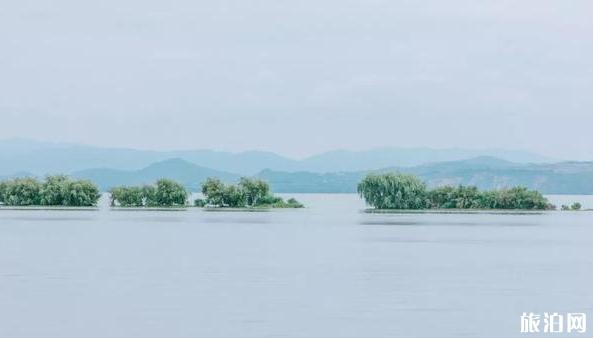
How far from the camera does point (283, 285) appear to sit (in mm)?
34062

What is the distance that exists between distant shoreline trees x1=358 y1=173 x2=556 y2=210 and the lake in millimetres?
41877

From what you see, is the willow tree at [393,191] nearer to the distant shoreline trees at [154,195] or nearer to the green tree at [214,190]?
the green tree at [214,190]

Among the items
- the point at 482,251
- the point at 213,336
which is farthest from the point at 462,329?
the point at 482,251

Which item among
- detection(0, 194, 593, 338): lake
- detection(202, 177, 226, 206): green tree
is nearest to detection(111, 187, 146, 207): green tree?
detection(202, 177, 226, 206): green tree

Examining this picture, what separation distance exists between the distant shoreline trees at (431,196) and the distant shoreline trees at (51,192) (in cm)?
2782

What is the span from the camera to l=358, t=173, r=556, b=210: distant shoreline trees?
4063 inches

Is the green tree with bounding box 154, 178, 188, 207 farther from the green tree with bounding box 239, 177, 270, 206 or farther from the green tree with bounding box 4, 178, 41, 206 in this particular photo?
the green tree with bounding box 4, 178, 41, 206

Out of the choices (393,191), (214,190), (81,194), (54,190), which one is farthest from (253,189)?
(54,190)

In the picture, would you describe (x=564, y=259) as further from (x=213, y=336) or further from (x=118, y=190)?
(x=118, y=190)

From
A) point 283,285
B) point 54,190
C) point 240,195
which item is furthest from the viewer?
point 54,190

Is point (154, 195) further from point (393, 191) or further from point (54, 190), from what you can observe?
point (393, 191)

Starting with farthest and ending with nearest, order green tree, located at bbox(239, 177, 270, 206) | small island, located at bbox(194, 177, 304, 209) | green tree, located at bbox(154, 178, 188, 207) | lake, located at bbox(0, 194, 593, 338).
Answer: green tree, located at bbox(154, 178, 188, 207) < small island, located at bbox(194, 177, 304, 209) < green tree, located at bbox(239, 177, 270, 206) < lake, located at bbox(0, 194, 593, 338)

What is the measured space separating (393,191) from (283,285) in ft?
231

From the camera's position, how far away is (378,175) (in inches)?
4048
